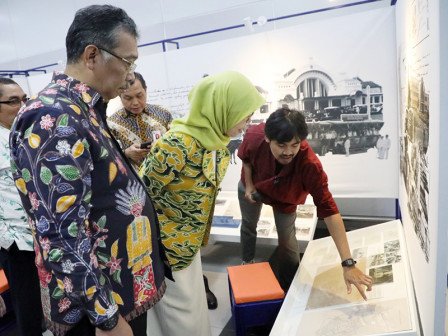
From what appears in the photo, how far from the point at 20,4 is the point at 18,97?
4.28m

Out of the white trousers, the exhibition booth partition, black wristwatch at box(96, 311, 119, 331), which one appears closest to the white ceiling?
the exhibition booth partition

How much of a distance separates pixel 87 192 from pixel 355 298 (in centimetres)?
A: 118

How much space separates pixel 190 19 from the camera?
3883 mm

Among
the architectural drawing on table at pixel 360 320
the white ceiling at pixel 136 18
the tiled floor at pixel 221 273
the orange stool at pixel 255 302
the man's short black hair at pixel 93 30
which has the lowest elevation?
the tiled floor at pixel 221 273

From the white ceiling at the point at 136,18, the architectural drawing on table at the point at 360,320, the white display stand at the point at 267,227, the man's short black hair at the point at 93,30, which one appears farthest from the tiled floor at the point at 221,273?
the white ceiling at the point at 136,18

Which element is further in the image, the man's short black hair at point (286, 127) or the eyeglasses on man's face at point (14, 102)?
the eyeglasses on man's face at point (14, 102)

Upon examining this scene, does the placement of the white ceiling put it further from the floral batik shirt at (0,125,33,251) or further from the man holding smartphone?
the floral batik shirt at (0,125,33,251)

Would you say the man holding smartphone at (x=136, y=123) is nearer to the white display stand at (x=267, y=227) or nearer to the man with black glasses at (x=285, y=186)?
the man with black glasses at (x=285, y=186)

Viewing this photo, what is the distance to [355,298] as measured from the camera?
4.67ft

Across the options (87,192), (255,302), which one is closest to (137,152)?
(255,302)

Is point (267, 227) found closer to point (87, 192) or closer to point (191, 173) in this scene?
point (191, 173)

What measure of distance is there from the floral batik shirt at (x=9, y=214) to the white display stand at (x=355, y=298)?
3.96ft

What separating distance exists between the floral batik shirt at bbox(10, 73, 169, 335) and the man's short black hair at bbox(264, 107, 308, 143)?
0.81m

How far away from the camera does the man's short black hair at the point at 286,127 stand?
1566 millimetres
